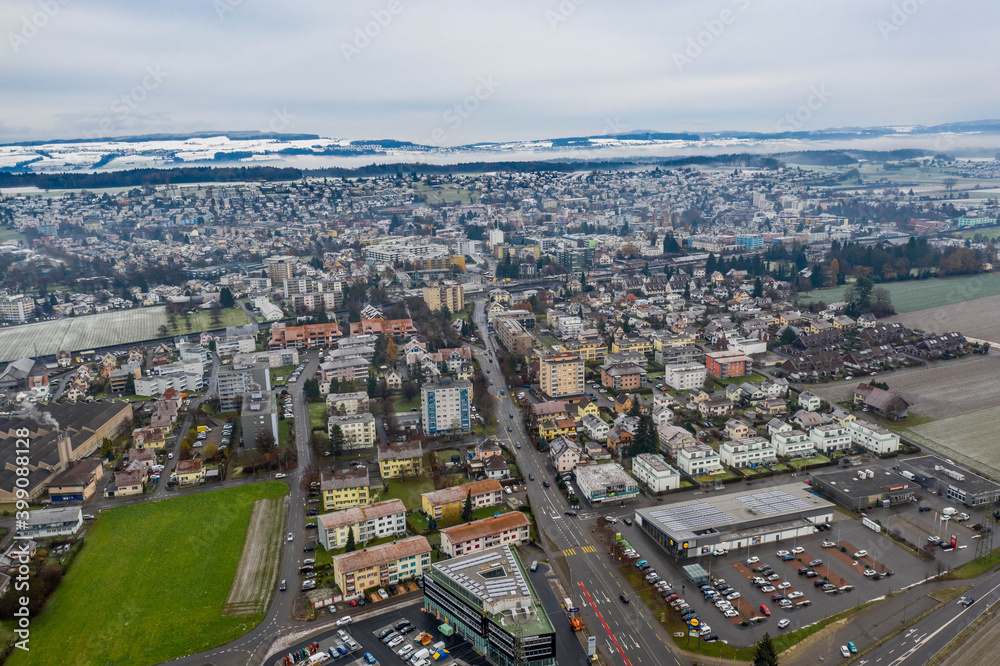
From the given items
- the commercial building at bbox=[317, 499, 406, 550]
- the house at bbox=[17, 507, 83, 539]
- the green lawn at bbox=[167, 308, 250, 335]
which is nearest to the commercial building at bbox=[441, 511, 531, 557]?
the commercial building at bbox=[317, 499, 406, 550]

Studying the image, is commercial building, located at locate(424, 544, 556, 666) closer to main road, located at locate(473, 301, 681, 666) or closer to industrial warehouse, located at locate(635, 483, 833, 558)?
main road, located at locate(473, 301, 681, 666)

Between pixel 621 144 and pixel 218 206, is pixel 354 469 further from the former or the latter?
pixel 621 144

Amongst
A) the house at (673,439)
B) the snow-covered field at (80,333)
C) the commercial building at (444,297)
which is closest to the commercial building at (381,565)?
the house at (673,439)

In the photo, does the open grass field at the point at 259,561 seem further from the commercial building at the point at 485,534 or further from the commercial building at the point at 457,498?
the commercial building at the point at 485,534

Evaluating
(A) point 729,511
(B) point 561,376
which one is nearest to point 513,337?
(B) point 561,376

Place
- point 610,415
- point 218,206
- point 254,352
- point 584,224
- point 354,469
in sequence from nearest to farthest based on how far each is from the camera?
point 354,469 → point 610,415 → point 254,352 → point 584,224 → point 218,206

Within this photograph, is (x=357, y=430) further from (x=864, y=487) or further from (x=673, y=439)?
(x=864, y=487)

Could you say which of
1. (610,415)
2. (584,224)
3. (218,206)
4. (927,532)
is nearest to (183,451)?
(610,415)
